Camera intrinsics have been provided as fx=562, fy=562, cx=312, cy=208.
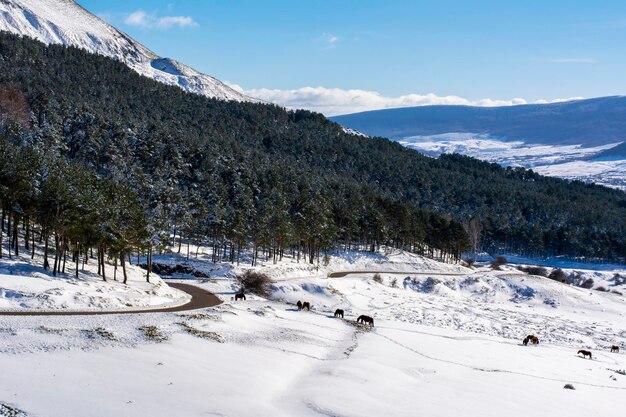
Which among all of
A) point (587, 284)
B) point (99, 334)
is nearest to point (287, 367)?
point (99, 334)

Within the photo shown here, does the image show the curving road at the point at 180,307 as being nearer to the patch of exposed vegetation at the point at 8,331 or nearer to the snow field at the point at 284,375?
the snow field at the point at 284,375

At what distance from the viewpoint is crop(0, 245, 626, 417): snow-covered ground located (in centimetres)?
2206

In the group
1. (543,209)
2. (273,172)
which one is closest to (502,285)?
(273,172)

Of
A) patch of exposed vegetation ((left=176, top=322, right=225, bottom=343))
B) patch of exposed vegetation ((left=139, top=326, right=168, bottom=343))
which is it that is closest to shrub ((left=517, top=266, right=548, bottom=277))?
patch of exposed vegetation ((left=176, top=322, right=225, bottom=343))

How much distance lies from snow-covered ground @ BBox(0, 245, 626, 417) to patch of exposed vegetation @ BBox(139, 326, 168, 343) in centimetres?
14

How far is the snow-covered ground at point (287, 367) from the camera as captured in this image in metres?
22.1

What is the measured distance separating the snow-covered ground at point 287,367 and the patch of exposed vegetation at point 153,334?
0.14m

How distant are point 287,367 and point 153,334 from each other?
7971 mm

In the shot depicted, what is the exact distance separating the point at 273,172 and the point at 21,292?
105315 mm

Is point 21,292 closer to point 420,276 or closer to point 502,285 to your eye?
point 420,276

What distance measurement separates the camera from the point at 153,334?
104ft

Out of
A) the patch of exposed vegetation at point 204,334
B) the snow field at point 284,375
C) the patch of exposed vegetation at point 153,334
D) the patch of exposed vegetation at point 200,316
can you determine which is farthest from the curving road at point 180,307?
the patch of exposed vegetation at point 204,334

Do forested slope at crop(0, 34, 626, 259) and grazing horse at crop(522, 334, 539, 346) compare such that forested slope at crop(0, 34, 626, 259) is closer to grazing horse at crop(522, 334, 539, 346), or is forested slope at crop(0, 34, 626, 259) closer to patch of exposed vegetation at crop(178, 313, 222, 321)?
patch of exposed vegetation at crop(178, 313, 222, 321)

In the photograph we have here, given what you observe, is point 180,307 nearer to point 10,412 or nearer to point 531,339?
point 10,412
